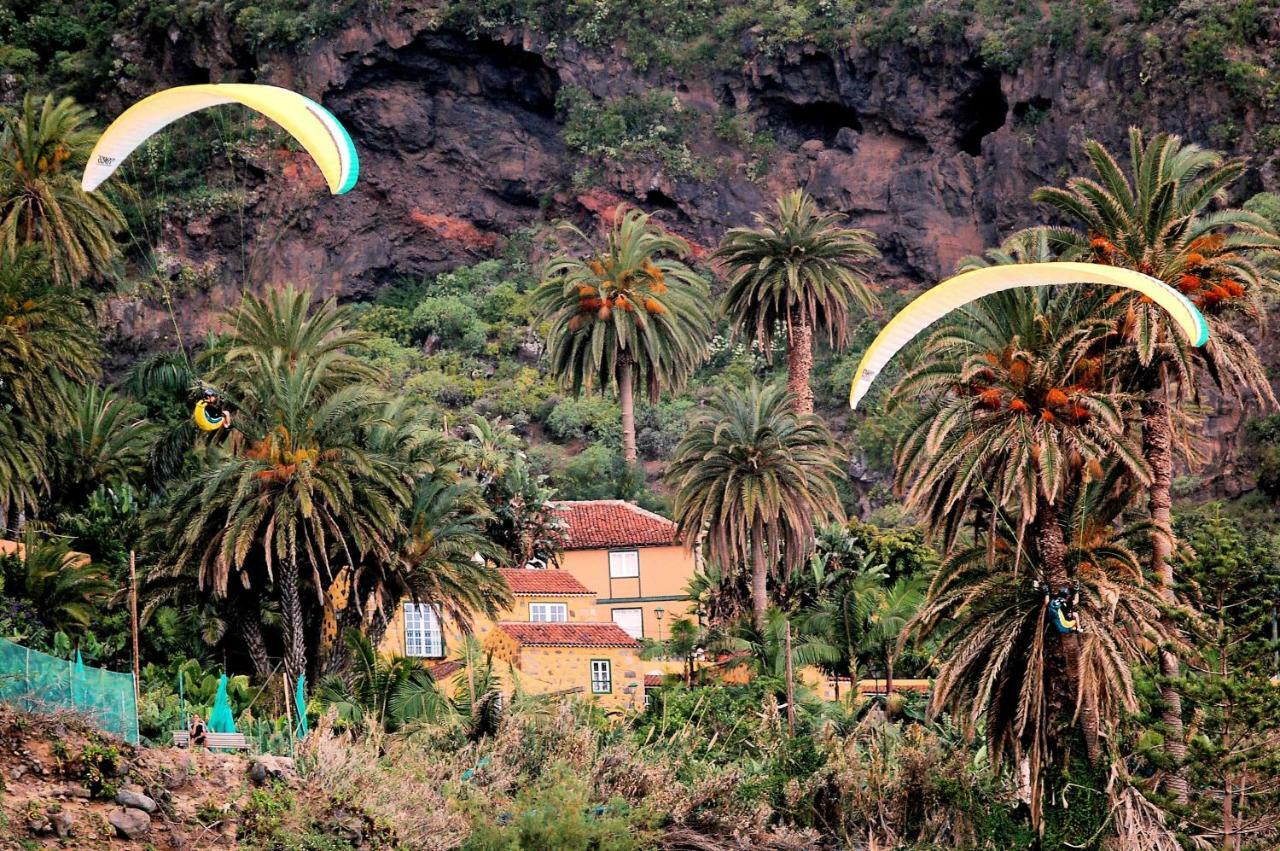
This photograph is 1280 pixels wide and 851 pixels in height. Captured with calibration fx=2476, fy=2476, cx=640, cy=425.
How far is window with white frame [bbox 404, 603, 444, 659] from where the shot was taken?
63281 millimetres

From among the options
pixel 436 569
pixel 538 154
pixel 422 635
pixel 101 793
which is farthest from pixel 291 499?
pixel 538 154

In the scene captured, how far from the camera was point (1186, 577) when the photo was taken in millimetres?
46719

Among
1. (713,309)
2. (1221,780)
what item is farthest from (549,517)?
(1221,780)

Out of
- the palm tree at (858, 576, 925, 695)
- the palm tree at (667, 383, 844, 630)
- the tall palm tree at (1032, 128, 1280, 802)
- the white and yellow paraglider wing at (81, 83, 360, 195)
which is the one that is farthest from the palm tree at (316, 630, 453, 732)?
the tall palm tree at (1032, 128, 1280, 802)

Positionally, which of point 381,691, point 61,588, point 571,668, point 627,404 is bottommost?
point 381,691

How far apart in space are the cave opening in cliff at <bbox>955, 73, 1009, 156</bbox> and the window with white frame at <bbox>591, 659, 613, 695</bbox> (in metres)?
44.6

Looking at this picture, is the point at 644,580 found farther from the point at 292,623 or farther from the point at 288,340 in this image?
the point at 292,623

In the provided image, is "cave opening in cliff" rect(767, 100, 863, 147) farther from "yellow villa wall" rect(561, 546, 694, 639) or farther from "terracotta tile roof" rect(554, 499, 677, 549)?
"yellow villa wall" rect(561, 546, 694, 639)

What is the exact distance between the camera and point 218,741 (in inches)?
1681

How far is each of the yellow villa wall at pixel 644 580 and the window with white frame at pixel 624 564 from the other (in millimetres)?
112

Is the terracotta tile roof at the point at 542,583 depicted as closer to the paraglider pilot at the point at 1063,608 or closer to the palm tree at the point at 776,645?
the palm tree at the point at 776,645

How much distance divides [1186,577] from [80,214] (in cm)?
3396

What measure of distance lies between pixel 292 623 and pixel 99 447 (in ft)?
49.9

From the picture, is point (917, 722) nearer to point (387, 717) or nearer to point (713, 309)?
point (387, 717)
